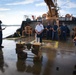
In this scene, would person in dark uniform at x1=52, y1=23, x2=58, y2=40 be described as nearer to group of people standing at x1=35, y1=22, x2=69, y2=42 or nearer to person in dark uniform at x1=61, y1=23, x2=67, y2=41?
group of people standing at x1=35, y1=22, x2=69, y2=42

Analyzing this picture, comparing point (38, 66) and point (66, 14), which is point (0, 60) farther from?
point (66, 14)

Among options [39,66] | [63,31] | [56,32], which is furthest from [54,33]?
[39,66]

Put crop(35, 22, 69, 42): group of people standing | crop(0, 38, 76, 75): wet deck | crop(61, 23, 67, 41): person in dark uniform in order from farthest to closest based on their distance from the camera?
1. crop(61, 23, 67, 41): person in dark uniform
2. crop(35, 22, 69, 42): group of people standing
3. crop(0, 38, 76, 75): wet deck

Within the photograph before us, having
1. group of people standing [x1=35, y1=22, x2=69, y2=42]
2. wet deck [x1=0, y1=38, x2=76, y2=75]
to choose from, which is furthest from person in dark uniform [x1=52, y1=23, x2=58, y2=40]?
wet deck [x1=0, y1=38, x2=76, y2=75]

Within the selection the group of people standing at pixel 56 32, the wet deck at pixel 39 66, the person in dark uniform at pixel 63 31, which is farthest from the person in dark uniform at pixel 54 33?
the wet deck at pixel 39 66

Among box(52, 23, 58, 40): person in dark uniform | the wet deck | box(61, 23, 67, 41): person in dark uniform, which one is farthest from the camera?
box(61, 23, 67, 41): person in dark uniform

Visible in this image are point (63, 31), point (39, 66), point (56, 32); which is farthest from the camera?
point (63, 31)

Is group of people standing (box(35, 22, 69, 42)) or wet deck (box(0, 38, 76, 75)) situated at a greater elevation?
group of people standing (box(35, 22, 69, 42))

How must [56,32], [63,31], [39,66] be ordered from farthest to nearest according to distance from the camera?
[63,31] → [56,32] → [39,66]

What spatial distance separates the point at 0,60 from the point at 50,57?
250cm

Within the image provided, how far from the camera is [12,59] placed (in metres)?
8.49

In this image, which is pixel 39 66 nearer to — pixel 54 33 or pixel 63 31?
pixel 54 33

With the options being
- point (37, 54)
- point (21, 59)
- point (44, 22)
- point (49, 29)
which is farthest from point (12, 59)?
point (44, 22)

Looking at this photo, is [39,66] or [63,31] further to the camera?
[63,31]
